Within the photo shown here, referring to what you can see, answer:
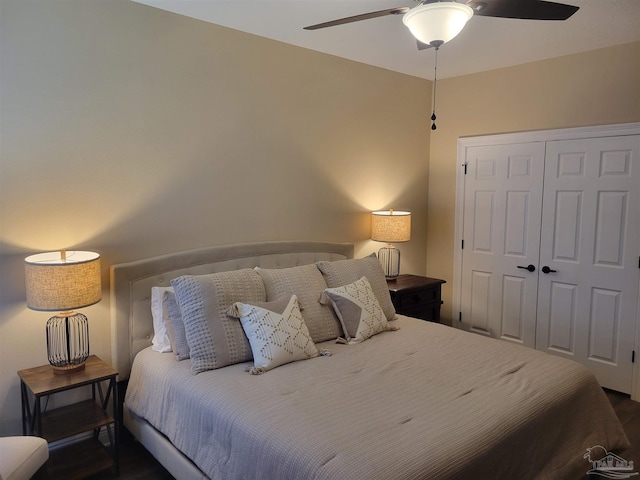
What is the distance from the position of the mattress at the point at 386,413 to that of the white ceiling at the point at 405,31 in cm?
200

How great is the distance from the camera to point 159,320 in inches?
103

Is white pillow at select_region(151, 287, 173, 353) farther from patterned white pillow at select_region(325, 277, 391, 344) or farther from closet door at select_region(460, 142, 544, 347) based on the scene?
closet door at select_region(460, 142, 544, 347)

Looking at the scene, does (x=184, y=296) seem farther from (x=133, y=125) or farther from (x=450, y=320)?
(x=450, y=320)

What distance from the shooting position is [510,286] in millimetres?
4168

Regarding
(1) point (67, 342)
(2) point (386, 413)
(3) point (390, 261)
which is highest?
(3) point (390, 261)

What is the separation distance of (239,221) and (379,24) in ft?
5.24

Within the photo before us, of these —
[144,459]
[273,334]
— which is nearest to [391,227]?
[273,334]

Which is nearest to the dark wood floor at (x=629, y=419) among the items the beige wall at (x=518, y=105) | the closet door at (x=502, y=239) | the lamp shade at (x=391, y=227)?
the closet door at (x=502, y=239)

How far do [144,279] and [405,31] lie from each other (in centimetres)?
232

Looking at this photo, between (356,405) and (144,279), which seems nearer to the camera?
(356,405)

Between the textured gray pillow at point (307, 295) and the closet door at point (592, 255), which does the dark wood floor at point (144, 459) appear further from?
the textured gray pillow at point (307, 295)

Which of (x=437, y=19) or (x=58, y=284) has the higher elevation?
(x=437, y=19)

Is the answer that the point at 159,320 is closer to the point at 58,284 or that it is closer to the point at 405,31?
the point at 58,284

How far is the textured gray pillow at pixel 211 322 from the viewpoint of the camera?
2.30 metres
